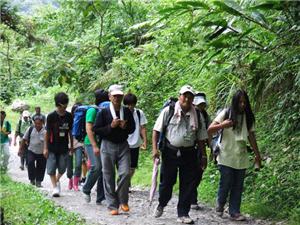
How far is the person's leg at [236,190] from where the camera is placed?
6.50 metres

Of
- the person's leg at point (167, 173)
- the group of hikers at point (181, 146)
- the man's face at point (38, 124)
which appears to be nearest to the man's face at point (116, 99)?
the group of hikers at point (181, 146)

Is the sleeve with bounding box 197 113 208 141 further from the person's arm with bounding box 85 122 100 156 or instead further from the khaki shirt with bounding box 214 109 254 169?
the person's arm with bounding box 85 122 100 156

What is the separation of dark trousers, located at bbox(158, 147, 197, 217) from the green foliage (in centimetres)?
120

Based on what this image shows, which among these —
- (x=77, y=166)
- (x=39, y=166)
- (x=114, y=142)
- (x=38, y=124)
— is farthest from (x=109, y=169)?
(x=38, y=124)

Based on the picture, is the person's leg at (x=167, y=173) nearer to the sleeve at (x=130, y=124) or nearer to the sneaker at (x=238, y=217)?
the sleeve at (x=130, y=124)

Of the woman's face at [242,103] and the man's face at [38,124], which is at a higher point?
the woman's face at [242,103]

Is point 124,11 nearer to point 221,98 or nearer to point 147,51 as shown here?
point 147,51

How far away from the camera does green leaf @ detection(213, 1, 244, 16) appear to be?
9.64ft

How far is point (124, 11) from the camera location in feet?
54.0

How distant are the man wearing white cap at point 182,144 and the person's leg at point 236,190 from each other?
498 mm

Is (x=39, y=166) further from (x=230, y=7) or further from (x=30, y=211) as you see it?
(x=230, y=7)

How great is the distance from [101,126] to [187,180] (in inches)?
52.3

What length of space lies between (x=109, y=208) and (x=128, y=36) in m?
10.2

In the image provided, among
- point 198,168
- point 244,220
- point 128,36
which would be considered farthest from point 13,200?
point 128,36
